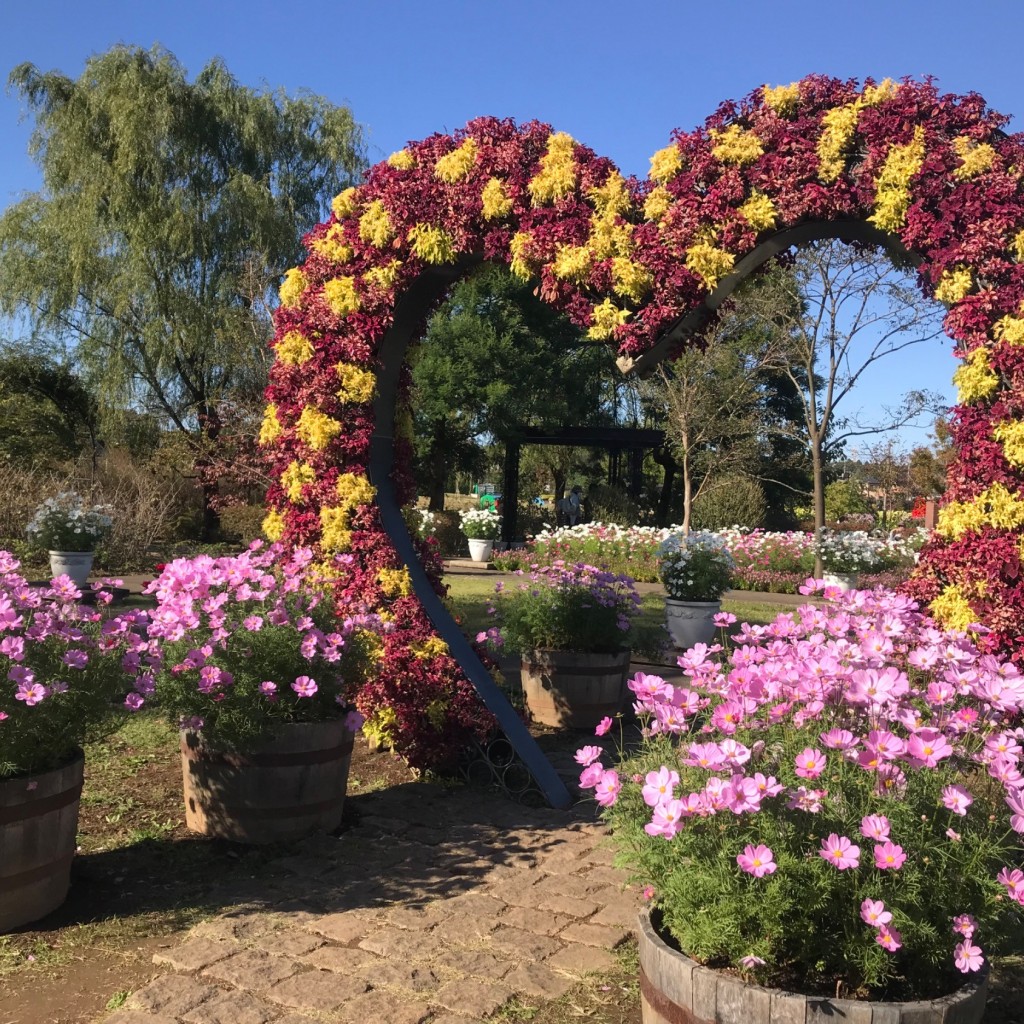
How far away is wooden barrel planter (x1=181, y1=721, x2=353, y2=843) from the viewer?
12.5 feet

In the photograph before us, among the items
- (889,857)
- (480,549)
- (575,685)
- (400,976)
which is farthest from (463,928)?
(480,549)

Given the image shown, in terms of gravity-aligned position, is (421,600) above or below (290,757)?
above

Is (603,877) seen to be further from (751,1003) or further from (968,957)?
(968,957)

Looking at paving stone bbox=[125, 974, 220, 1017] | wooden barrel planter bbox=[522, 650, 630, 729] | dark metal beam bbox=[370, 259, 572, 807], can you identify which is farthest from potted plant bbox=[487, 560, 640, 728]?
paving stone bbox=[125, 974, 220, 1017]

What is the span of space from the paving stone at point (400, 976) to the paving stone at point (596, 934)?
20.2 inches

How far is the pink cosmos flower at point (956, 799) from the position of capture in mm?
2078

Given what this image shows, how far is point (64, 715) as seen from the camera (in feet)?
10.4

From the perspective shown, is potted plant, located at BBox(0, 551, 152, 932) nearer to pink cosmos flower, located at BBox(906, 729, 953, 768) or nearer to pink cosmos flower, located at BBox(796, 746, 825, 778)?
pink cosmos flower, located at BBox(796, 746, 825, 778)

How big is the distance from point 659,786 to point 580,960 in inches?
43.5

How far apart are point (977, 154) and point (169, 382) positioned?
17034 millimetres

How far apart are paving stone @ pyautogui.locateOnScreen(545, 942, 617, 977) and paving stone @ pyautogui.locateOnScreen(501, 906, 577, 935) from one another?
12 cm

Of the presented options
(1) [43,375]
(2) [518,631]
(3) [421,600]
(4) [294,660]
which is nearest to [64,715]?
(4) [294,660]

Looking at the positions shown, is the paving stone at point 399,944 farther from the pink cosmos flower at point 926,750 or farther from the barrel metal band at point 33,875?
the pink cosmos flower at point 926,750

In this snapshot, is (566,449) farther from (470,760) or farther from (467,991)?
(467,991)
